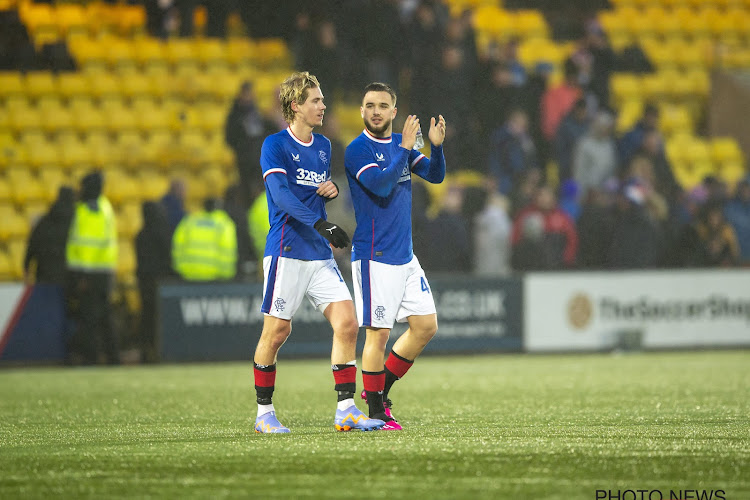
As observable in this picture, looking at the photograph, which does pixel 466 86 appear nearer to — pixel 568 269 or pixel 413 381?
pixel 568 269

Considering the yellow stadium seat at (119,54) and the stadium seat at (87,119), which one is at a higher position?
the yellow stadium seat at (119,54)

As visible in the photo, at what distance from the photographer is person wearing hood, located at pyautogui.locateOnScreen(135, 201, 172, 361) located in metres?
13.8

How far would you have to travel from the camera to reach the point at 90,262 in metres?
13.4

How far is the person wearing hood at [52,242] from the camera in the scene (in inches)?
528

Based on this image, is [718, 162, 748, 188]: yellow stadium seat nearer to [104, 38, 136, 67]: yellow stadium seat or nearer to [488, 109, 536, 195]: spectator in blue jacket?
[488, 109, 536, 195]: spectator in blue jacket

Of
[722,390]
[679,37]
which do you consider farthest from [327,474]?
[679,37]

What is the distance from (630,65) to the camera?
18688mm

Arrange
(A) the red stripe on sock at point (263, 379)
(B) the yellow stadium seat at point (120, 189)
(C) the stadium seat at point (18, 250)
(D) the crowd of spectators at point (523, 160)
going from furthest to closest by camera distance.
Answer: (B) the yellow stadium seat at point (120, 189), (C) the stadium seat at point (18, 250), (D) the crowd of spectators at point (523, 160), (A) the red stripe on sock at point (263, 379)

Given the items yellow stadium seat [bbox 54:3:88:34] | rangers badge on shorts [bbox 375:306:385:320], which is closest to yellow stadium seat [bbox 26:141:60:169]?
yellow stadium seat [bbox 54:3:88:34]

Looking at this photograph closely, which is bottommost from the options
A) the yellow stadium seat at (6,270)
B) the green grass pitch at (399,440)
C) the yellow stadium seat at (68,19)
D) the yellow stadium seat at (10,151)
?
the green grass pitch at (399,440)

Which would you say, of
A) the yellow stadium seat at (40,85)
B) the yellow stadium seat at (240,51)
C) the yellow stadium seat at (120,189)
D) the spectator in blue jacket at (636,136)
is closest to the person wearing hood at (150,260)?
the yellow stadium seat at (120,189)

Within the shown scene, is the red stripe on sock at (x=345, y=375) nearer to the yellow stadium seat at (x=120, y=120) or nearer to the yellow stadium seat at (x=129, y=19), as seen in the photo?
the yellow stadium seat at (x=120, y=120)

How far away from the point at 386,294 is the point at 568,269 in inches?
326

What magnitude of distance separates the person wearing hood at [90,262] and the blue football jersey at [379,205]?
703 cm
